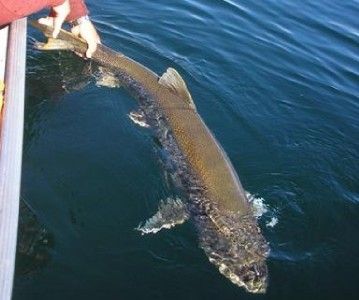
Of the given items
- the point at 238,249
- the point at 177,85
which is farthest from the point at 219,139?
the point at 238,249

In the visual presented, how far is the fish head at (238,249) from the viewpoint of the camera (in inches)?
197

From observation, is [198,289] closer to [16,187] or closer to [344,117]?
[16,187]

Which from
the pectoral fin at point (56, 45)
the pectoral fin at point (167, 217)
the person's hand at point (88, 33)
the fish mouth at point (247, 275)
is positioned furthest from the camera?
the pectoral fin at point (56, 45)

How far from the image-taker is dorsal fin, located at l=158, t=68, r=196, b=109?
22.2 feet

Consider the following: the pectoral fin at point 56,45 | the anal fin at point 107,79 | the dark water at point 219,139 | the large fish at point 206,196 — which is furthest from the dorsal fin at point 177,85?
the pectoral fin at point 56,45

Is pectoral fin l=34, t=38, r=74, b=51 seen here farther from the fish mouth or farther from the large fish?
the fish mouth

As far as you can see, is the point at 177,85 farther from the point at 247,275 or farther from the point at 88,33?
the point at 247,275

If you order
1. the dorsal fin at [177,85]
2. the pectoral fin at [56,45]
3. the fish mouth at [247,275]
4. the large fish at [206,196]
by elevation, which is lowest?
the fish mouth at [247,275]

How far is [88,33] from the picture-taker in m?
6.94

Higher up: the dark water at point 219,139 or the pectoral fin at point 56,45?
the pectoral fin at point 56,45

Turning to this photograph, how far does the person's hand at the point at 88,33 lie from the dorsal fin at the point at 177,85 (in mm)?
1223

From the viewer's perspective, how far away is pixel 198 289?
193 inches

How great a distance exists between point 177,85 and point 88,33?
57.3 inches

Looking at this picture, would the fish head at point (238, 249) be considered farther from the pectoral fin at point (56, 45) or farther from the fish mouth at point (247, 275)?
the pectoral fin at point (56, 45)
